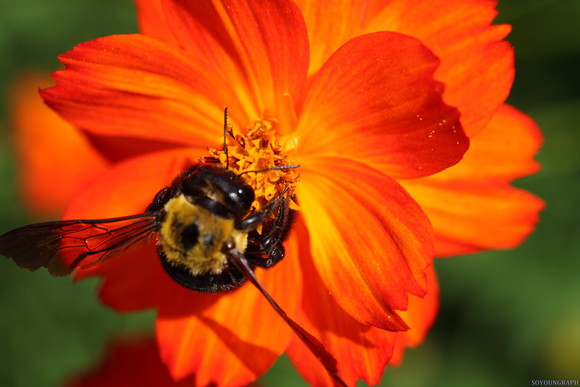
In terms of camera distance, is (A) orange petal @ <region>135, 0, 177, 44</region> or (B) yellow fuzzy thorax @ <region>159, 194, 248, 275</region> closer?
(B) yellow fuzzy thorax @ <region>159, 194, 248, 275</region>

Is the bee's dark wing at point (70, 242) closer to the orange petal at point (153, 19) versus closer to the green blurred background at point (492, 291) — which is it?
the orange petal at point (153, 19)

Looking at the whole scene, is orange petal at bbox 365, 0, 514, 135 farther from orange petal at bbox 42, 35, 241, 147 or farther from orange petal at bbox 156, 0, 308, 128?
orange petal at bbox 42, 35, 241, 147

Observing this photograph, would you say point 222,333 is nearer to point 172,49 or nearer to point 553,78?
point 172,49

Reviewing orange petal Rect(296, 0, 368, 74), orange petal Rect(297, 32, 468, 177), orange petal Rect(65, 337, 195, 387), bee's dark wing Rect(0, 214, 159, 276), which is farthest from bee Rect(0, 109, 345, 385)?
orange petal Rect(65, 337, 195, 387)

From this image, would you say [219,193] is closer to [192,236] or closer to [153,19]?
[192,236]

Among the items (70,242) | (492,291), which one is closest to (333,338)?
(70,242)

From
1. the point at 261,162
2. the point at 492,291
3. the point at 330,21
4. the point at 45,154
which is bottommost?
the point at 492,291

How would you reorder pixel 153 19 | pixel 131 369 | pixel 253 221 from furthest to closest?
pixel 131 369, pixel 153 19, pixel 253 221
